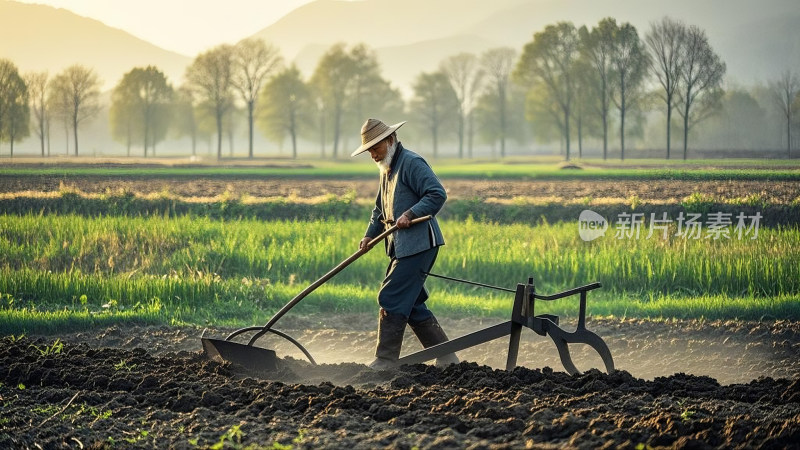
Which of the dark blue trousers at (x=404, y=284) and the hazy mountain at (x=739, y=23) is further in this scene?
the hazy mountain at (x=739, y=23)

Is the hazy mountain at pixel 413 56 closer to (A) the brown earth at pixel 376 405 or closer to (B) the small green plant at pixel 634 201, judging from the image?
(B) the small green plant at pixel 634 201

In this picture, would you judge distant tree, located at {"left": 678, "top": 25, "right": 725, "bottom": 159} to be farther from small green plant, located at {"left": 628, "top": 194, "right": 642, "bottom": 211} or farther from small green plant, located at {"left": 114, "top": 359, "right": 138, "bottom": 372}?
small green plant, located at {"left": 114, "top": 359, "right": 138, "bottom": 372}

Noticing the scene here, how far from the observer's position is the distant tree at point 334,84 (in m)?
19.4

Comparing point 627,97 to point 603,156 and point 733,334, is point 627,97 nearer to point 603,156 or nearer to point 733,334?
point 603,156

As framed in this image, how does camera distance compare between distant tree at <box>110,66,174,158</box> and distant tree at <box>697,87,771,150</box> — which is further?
distant tree at <box>110,66,174,158</box>

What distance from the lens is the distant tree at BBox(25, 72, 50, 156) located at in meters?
14.3

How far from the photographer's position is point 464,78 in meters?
19.9

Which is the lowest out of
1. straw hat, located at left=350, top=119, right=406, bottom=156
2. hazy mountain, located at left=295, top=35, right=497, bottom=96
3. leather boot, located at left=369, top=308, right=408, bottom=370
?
leather boot, located at left=369, top=308, right=408, bottom=370

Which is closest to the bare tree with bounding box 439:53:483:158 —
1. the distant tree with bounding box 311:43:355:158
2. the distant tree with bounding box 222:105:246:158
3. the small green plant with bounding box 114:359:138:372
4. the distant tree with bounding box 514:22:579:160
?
the distant tree with bounding box 311:43:355:158

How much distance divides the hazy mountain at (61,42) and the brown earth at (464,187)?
1.95 meters

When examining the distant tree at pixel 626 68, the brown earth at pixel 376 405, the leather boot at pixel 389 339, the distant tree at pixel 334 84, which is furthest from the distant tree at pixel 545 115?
the leather boot at pixel 389 339

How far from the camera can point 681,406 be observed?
17.7ft

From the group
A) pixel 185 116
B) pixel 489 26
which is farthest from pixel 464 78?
pixel 185 116

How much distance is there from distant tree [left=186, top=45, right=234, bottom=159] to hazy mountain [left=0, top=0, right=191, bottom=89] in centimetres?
115
